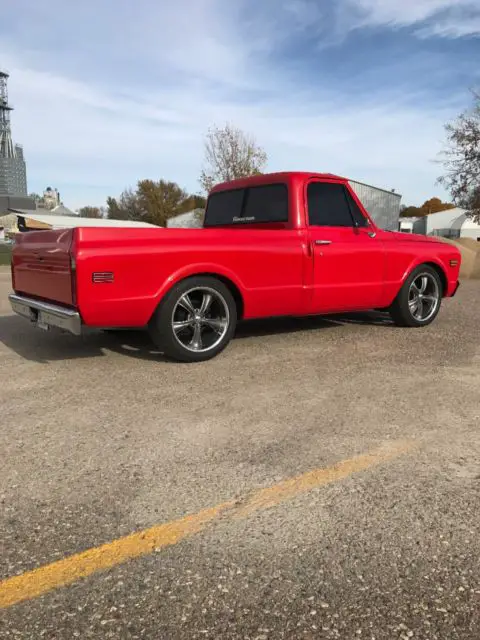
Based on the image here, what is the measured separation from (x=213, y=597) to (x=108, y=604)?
37cm

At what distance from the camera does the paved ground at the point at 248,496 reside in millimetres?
1809

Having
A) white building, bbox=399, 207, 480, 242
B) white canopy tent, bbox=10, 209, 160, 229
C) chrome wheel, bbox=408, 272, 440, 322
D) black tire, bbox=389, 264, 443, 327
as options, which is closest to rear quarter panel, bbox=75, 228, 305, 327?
black tire, bbox=389, 264, 443, 327

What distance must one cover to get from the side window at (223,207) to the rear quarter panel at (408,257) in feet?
5.96

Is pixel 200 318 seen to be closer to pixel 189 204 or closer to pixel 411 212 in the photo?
pixel 189 204

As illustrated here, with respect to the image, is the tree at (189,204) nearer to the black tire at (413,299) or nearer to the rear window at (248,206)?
the rear window at (248,206)

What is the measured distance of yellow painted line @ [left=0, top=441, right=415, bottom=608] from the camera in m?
1.93

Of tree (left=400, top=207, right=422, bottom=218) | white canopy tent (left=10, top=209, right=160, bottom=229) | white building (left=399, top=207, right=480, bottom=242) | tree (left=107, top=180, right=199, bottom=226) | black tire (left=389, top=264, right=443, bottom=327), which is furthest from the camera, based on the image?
tree (left=400, top=207, right=422, bottom=218)

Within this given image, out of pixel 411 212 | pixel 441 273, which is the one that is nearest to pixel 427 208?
pixel 411 212

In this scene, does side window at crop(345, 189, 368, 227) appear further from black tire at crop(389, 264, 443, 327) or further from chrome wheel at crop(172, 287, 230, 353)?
chrome wheel at crop(172, 287, 230, 353)

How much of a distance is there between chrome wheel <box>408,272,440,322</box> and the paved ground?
210 centimetres

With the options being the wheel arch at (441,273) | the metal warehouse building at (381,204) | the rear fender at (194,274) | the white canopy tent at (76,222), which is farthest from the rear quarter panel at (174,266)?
the metal warehouse building at (381,204)

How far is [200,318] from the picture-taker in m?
5.08

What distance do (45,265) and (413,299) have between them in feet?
15.2

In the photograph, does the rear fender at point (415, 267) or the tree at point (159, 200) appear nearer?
the rear fender at point (415, 267)
